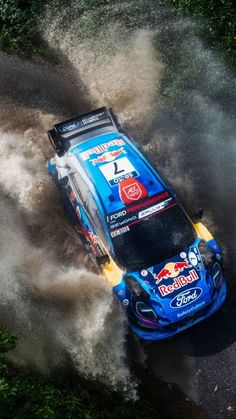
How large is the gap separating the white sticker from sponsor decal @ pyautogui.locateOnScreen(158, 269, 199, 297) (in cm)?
197

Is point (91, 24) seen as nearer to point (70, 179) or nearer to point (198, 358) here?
point (70, 179)

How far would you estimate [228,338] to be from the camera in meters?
8.27

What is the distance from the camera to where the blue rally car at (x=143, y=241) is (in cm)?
768

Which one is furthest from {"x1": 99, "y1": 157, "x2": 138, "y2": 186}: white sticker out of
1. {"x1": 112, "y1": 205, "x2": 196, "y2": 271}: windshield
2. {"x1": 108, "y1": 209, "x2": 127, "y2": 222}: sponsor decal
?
{"x1": 112, "y1": 205, "x2": 196, "y2": 271}: windshield

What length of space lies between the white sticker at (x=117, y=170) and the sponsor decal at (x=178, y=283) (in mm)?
1972

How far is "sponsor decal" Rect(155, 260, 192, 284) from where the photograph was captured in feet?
25.5

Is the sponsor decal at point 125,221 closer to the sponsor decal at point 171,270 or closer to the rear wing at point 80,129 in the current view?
the sponsor decal at point 171,270

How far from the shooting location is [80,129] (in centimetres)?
956

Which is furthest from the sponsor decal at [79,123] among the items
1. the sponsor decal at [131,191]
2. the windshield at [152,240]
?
the windshield at [152,240]

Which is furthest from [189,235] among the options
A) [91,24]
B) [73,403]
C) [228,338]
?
[91,24]

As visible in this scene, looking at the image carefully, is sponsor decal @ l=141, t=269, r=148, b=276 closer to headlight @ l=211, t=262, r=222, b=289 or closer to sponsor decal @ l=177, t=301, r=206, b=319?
sponsor decal @ l=177, t=301, r=206, b=319

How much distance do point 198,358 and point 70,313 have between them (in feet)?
7.59

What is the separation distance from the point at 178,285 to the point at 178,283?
0.03 m

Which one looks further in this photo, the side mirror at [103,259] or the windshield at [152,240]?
the side mirror at [103,259]
